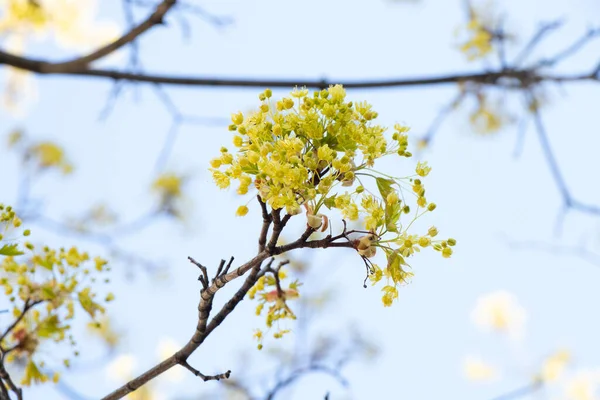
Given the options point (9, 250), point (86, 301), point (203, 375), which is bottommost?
point (203, 375)

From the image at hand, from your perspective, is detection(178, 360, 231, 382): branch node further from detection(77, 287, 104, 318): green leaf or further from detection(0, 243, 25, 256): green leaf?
detection(77, 287, 104, 318): green leaf

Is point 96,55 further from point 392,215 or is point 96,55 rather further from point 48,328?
point 392,215

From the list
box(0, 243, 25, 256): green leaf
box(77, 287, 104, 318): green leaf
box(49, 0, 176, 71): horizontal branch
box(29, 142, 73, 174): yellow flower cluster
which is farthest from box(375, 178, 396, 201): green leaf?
box(29, 142, 73, 174): yellow flower cluster

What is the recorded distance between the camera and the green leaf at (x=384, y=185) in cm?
117

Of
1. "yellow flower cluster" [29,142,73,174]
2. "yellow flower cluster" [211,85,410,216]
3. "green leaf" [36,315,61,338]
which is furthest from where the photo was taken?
"yellow flower cluster" [29,142,73,174]

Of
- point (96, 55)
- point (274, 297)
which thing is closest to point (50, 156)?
point (96, 55)

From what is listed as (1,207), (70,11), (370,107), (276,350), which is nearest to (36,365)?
(1,207)

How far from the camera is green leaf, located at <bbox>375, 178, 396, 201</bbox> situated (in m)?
1.17

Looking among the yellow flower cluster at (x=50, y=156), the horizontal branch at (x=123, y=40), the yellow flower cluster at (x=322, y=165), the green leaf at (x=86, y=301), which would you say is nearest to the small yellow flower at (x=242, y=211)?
the yellow flower cluster at (x=322, y=165)

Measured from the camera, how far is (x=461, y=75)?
117 inches

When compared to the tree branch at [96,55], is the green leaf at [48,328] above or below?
below

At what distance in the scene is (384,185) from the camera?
1179 millimetres

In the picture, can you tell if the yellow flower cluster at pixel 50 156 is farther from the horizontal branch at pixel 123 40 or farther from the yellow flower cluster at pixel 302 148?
the yellow flower cluster at pixel 302 148

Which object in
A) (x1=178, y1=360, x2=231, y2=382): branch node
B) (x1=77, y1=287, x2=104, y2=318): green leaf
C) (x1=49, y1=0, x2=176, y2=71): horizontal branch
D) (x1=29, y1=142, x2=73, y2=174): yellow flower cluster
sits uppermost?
(x1=29, y1=142, x2=73, y2=174): yellow flower cluster
